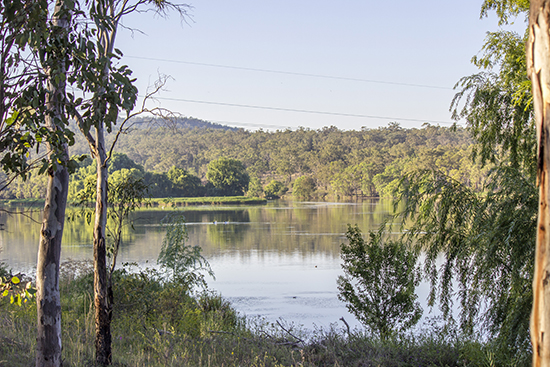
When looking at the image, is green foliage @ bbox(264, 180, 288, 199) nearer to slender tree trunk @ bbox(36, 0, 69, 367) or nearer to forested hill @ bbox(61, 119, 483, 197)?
forested hill @ bbox(61, 119, 483, 197)

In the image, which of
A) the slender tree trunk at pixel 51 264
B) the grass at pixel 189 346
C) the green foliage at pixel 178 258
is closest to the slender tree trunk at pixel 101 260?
the grass at pixel 189 346

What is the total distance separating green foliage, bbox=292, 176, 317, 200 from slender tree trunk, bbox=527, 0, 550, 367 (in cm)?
7279

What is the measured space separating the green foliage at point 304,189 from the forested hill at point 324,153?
194 cm

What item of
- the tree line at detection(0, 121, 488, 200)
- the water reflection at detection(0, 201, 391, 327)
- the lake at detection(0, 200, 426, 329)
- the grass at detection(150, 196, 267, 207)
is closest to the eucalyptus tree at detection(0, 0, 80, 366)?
the water reflection at detection(0, 201, 391, 327)

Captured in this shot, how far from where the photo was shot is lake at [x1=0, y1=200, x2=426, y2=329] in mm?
13086

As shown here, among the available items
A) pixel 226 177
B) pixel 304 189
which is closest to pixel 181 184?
pixel 226 177

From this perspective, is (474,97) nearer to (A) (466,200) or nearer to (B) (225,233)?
(A) (466,200)

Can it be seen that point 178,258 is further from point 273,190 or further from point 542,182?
point 273,190

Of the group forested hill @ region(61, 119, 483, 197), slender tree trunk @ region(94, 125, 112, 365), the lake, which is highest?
forested hill @ region(61, 119, 483, 197)

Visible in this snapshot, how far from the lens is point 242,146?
333ft

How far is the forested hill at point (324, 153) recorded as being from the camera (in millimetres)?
67000

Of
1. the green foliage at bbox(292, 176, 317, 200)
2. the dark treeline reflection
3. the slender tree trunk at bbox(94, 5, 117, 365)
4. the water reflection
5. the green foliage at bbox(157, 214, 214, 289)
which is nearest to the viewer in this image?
the slender tree trunk at bbox(94, 5, 117, 365)

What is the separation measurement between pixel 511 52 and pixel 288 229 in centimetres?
2463

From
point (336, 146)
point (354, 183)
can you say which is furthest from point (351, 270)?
point (336, 146)
